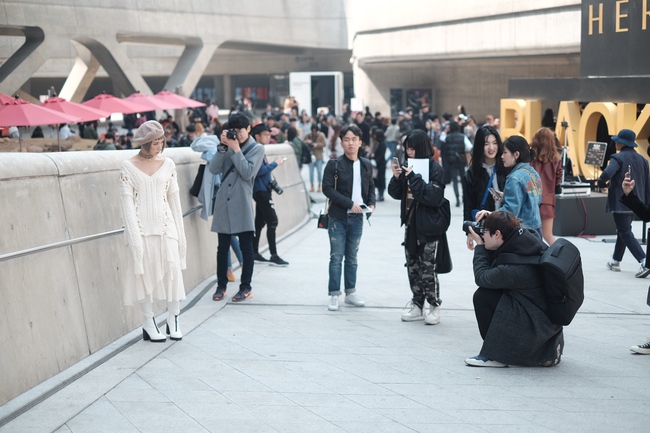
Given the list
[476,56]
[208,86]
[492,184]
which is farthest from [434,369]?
[208,86]

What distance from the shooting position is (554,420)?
5367 mm

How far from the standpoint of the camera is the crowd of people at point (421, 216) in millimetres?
6523

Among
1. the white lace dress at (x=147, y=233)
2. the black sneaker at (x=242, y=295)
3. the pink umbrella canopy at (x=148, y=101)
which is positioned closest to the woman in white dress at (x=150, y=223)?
the white lace dress at (x=147, y=233)

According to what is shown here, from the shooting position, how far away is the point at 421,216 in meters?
7.89

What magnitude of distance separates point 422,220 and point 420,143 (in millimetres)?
710

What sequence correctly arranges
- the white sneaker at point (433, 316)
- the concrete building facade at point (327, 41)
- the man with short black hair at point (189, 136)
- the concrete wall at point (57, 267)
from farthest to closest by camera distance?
the concrete building facade at point (327, 41)
the man with short black hair at point (189, 136)
the white sneaker at point (433, 316)
the concrete wall at point (57, 267)

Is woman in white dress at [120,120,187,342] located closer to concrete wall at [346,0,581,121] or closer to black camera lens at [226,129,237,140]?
black camera lens at [226,129,237,140]

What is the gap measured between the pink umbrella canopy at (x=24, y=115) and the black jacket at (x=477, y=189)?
418 inches

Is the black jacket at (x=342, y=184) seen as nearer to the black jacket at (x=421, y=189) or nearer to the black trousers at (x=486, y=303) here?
the black jacket at (x=421, y=189)

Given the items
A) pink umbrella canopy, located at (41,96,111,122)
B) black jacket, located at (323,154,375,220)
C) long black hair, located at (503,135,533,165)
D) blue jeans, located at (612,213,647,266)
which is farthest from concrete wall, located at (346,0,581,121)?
long black hair, located at (503,135,533,165)

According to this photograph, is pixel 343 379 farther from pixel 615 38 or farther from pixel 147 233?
pixel 615 38

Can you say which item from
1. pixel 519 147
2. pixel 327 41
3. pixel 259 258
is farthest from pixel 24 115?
pixel 327 41

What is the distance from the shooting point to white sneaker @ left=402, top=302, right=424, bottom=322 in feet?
27.1

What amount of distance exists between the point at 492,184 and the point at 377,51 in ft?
101
